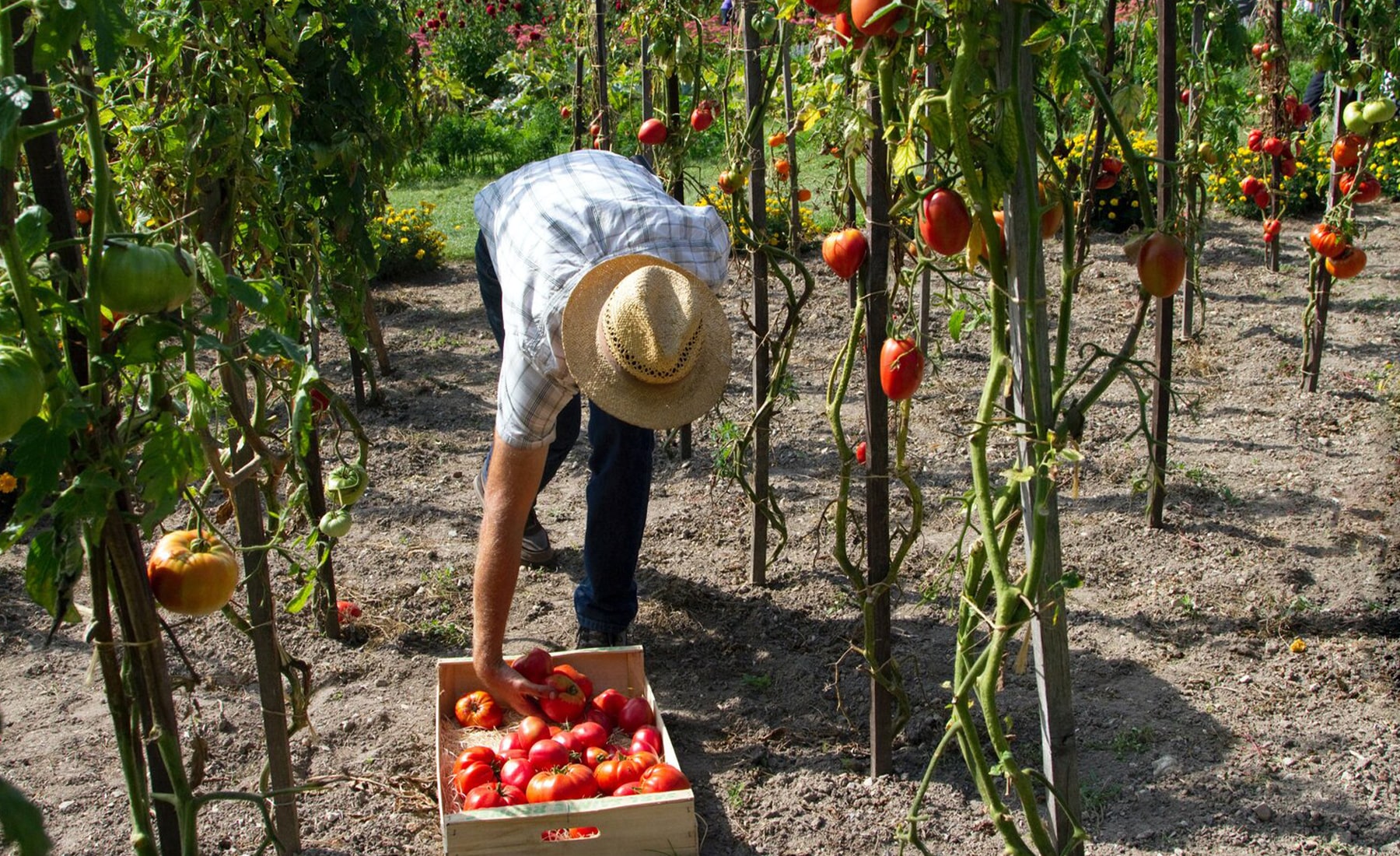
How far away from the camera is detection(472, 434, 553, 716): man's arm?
2400 millimetres

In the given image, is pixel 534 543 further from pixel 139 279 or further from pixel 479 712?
pixel 139 279

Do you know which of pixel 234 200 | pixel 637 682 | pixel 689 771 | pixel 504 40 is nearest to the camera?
pixel 234 200

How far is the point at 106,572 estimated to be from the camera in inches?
48.9

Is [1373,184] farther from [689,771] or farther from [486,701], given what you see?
[486,701]

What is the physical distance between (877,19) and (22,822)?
123 centimetres

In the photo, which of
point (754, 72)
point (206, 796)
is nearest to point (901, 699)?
point (206, 796)

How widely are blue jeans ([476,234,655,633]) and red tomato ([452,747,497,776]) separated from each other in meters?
0.65

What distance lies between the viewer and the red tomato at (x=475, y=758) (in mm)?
2408

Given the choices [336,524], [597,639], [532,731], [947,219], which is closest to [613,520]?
[597,639]

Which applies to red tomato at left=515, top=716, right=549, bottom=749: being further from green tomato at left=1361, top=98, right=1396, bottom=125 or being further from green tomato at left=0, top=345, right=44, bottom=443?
green tomato at left=1361, top=98, right=1396, bottom=125

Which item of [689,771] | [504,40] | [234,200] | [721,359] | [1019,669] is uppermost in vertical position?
[504,40]

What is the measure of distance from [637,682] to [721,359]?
2.83 feet

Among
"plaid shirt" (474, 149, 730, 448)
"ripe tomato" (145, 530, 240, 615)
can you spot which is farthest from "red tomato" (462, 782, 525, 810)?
"ripe tomato" (145, 530, 240, 615)

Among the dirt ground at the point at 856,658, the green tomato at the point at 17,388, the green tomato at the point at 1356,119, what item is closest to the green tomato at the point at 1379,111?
the green tomato at the point at 1356,119
